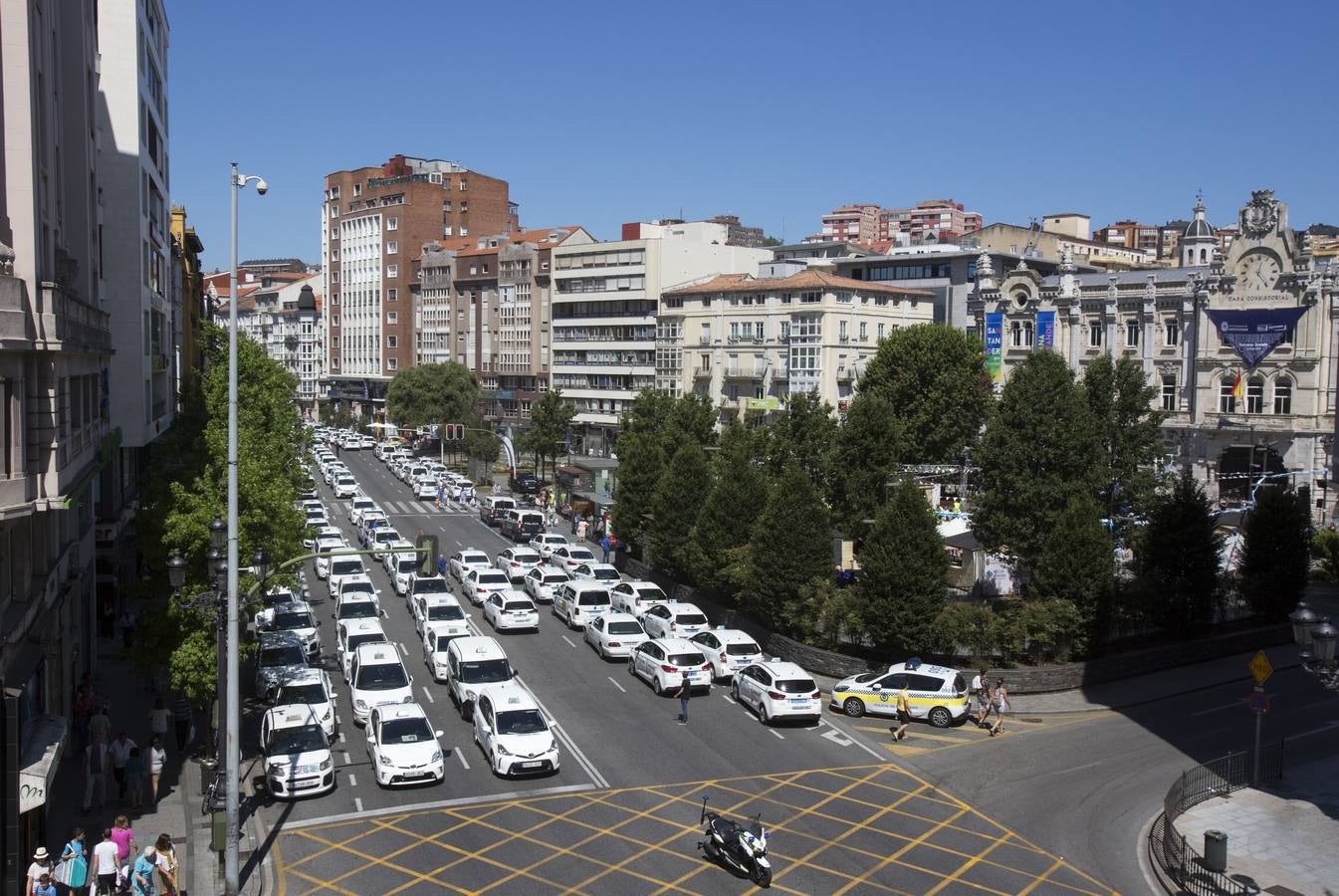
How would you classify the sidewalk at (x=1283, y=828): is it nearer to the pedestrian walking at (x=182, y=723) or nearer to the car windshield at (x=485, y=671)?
the car windshield at (x=485, y=671)

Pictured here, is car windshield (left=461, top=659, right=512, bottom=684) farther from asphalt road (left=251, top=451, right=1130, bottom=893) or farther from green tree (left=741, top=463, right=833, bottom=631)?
green tree (left=741, top=463, right=833, bottom=631)

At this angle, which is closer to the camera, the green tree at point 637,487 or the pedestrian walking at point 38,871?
the pedestrian walking at point 38,871

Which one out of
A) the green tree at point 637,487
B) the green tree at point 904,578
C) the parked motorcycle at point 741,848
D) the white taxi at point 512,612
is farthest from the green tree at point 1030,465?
the parked motorcycle at point 741,848

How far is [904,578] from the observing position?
Result: 3409cm

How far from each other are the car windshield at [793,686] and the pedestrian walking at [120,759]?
15801mm

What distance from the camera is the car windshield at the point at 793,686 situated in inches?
1206

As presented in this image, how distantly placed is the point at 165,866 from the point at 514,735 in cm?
859

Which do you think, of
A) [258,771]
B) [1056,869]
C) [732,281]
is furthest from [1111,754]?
[732,281]

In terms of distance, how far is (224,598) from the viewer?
22.0 m

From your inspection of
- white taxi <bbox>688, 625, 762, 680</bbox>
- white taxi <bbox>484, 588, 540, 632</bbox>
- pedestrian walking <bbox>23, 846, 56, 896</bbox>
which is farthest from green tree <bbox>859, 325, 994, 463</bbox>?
pedestrian walking <bbox>23, 846, 56, 896</bbox>

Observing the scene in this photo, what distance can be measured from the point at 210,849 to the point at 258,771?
15.4 ft

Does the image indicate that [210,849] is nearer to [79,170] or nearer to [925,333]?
[79,170]

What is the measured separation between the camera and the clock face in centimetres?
6888

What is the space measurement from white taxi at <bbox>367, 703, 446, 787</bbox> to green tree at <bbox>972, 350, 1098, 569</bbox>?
23368 millimetres
